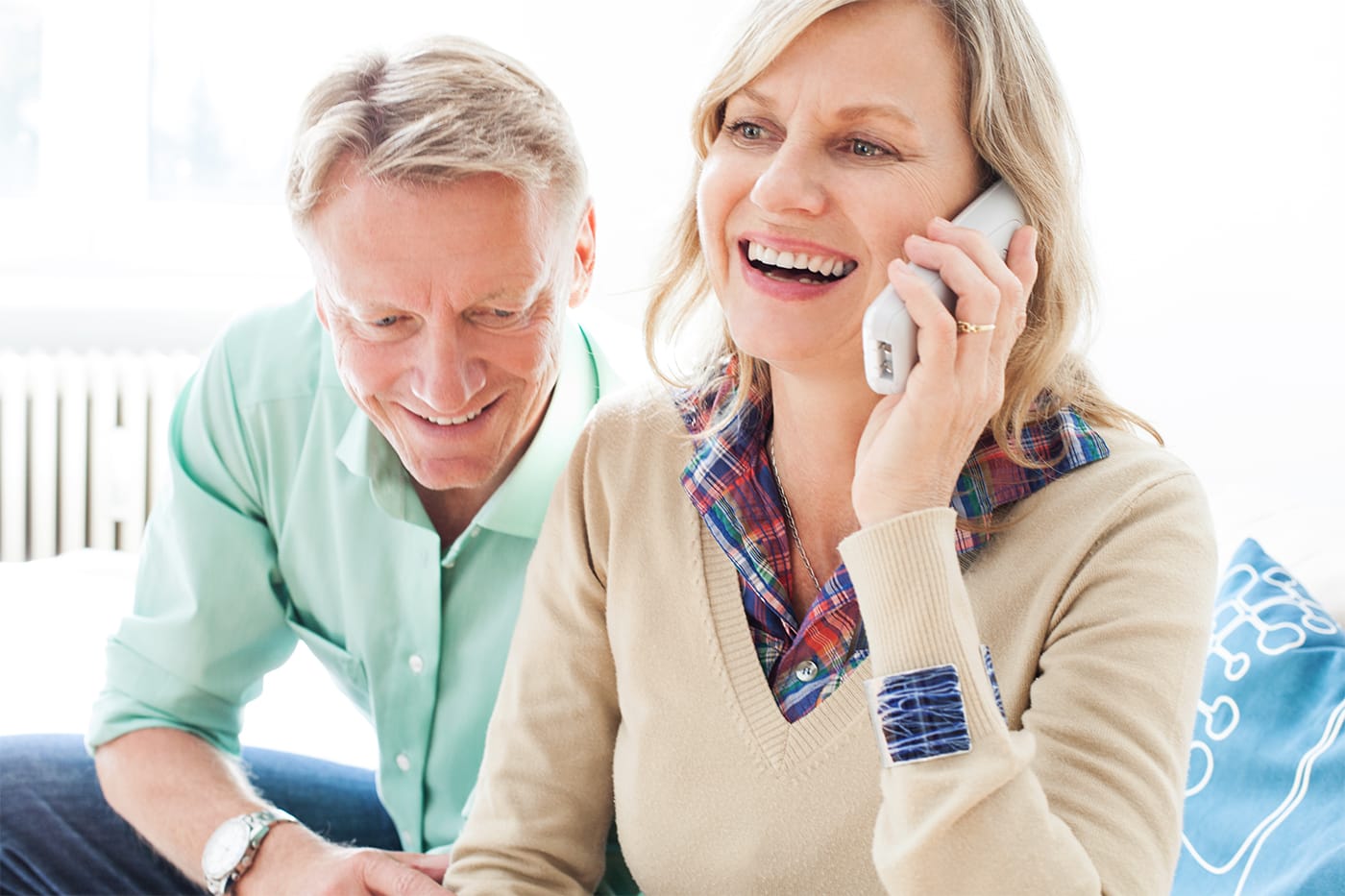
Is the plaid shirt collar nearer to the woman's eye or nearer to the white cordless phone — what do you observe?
the white cordless phone

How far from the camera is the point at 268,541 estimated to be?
64.8 inches

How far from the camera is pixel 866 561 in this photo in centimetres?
111

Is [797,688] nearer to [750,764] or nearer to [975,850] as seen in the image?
[750,764]

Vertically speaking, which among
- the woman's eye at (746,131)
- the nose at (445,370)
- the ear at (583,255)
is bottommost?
the nose at (445,370)

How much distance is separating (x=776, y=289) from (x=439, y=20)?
11.3 feet

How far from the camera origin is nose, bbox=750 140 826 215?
1178mm

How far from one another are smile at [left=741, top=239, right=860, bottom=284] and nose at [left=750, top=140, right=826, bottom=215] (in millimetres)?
42

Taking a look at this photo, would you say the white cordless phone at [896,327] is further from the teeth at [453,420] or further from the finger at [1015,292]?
the teeth at [453,420]

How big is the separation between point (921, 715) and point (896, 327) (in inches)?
12.0

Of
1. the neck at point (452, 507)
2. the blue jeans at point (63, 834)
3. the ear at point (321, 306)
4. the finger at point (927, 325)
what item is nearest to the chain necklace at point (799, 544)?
the finger at point (927, 325)

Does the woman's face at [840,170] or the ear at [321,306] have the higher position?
the woman's face at [840,170]

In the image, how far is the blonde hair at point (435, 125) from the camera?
4.41 feet

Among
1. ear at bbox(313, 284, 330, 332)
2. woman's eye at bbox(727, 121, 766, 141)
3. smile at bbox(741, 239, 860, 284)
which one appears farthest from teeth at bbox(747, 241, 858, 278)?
ear at bbox(313, 284, 330, 332)

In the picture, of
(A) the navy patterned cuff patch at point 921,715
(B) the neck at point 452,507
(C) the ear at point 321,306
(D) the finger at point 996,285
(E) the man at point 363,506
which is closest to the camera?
(A) the navy patterned cuff patch at point 921,715
